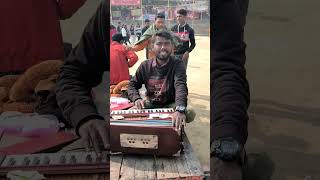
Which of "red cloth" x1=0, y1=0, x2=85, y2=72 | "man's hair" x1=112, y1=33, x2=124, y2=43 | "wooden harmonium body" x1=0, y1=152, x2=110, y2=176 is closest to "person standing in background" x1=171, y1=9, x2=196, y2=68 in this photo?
"man's hair" x1=112, y1=33, x2=124, y2=43

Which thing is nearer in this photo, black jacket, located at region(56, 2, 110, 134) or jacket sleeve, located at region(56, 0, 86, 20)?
black jacket, located at region(56, 2, 110, 134)

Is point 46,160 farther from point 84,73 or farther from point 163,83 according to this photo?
point 163,83

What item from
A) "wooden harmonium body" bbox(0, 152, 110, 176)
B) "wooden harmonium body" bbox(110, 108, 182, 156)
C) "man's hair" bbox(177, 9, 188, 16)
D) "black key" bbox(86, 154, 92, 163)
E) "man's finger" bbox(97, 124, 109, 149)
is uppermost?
"man's hair" bbox(177, 9, 188, 16)

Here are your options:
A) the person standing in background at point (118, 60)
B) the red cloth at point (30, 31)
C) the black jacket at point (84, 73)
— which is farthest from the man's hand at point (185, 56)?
the red cloth at point (30, 31)

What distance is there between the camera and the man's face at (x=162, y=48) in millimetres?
1420

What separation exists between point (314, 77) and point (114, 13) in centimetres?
131

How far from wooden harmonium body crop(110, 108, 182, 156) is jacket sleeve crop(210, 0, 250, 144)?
0.61ft

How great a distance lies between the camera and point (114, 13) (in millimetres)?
1415

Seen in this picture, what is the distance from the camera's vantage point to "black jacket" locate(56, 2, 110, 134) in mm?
1743

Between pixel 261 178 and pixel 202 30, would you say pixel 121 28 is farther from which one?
pixel 261 178

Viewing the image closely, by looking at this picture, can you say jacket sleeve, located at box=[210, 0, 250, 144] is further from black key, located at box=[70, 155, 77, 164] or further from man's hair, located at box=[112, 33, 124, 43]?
black key, located at box=[70, 155, 77, 164]

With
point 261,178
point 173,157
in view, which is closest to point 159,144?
point 173,157

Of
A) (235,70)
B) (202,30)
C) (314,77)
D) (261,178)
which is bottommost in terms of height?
(261,178)

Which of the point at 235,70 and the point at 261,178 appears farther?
the point at 261,178
